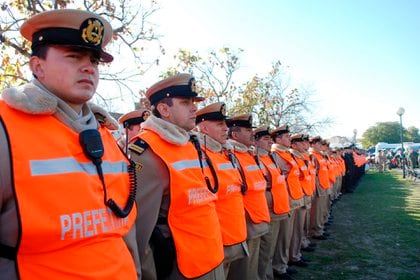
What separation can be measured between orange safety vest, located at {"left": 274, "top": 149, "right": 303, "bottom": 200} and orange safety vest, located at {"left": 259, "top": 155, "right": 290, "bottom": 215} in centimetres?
89

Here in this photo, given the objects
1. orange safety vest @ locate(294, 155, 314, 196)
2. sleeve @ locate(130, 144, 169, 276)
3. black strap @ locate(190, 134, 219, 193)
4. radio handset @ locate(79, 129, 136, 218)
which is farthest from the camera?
orange safety vest @ locate(294, 155, 314, 196)

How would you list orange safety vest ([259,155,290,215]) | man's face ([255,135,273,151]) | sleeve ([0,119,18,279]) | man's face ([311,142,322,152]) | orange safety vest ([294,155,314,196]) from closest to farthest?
sleeve ([0,119,18,279]), orange safety vest ([259,155,290,215]), man's face ([255,135,273,151]), orange safety vest ([294,155,314,196]), man's face ([311,142,322,152])

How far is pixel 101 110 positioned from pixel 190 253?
1188mm

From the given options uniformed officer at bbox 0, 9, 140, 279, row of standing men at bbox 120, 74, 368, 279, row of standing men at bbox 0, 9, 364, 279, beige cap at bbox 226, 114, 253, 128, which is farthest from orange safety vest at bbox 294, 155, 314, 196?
uniformed officer at bbox 0, 9, 140, 279

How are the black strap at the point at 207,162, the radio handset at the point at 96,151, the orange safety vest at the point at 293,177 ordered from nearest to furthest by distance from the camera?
the radio handset at the point at 96,151, the black strap at the point at 207,162, the orange safety vest at the point at 293,177

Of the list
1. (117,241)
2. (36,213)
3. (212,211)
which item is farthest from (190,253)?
(36,213)

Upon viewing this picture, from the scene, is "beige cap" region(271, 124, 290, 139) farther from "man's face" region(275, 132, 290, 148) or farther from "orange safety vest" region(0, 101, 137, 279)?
"orange safety vest" region(0, 101, 137, 279)

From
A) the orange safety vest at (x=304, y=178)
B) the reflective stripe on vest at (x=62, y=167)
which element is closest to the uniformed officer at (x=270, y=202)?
the orange safety vest at (x=304, y=178)

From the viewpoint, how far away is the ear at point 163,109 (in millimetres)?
3133

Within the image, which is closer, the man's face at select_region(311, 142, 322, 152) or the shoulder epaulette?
the shoulder epaulette

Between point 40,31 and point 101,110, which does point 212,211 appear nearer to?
point 101,110

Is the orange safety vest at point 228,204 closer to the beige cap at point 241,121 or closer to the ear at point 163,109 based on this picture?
the ear at point 163,109

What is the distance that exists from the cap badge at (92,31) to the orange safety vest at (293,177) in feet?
16.8

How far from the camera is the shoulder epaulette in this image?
2683 mm
